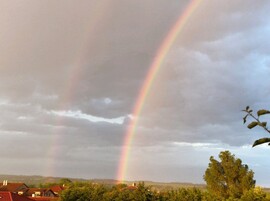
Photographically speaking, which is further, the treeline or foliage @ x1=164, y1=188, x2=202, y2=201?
foliage @ x1=164, y1=188, x2=202, y2=201

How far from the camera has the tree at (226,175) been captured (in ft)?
245

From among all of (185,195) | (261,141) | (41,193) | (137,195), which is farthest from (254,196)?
(41,193)

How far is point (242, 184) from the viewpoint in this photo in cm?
7475

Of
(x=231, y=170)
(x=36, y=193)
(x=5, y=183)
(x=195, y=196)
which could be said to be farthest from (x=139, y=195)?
(x=5, y=183)

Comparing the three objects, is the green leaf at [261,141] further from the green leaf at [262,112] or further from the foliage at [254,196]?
the foliage at [254,196]

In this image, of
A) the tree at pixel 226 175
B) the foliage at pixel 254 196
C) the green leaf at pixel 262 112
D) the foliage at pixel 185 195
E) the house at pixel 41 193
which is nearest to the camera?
the green leaf at pixel 262 112

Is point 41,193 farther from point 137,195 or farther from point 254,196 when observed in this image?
point 254,196

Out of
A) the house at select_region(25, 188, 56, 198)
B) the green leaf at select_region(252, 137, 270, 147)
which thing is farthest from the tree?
the green leaf at select_region(252, 137, 270, 147)

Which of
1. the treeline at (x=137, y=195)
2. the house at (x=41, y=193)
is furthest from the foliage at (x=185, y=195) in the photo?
the house at (x=41, y=193)

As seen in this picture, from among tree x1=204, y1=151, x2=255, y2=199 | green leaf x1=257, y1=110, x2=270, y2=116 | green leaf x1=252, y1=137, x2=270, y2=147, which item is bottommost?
green leaf x1=252, y1=137, x2=270, y2=147

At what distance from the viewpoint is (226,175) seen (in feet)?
252

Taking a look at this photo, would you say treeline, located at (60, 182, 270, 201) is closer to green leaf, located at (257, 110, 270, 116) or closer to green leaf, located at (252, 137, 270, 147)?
green leaf, located at (252, 137, 270, 147)

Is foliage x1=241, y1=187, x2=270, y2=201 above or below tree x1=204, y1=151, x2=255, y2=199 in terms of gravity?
below

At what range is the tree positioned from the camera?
74.8 meters
